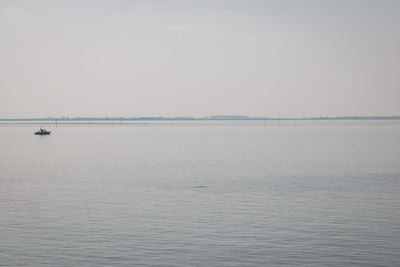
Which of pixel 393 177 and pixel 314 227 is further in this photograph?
pixel 393 177

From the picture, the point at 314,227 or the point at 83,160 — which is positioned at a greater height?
the point at 83,160

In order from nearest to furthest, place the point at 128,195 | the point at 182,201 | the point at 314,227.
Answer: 1. the point at 314,227
2. the point at 182,201
3. the point at 128,195

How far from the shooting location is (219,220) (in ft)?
110

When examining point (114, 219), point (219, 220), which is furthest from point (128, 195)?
point (219, 220)

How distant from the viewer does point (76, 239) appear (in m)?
28.5

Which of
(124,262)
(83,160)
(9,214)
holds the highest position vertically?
(83,160)

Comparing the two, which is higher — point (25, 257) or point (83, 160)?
point (83, 160)

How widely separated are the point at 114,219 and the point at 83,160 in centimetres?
5415

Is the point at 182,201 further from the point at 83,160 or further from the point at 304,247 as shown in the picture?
the point at 83,160

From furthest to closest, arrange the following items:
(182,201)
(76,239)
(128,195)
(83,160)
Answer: (83,160), (128,195), (182,201), (76,239)

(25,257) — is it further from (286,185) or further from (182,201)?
(286,185)

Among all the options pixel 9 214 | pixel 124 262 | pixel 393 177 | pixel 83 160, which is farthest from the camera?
pixel 83 160

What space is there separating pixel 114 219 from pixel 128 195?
36.0 ft

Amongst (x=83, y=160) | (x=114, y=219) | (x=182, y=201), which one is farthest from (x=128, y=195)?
(x=83, y=160)
